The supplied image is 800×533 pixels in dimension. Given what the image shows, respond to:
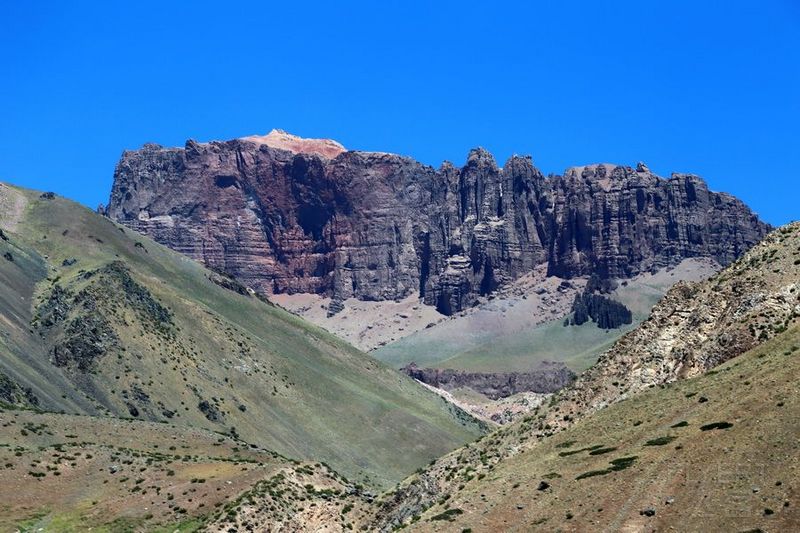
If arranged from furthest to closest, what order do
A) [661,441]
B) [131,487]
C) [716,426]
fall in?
1. [131,487]
2. [661,441]
3. [716,426]

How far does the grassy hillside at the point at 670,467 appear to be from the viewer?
72188 millimetres

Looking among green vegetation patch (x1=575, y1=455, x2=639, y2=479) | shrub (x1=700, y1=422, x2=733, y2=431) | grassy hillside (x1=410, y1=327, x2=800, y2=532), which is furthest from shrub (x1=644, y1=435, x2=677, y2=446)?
shrub (x1=700, y1=422, x2=733, y2=431)

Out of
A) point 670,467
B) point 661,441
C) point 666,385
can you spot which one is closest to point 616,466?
point 661,441

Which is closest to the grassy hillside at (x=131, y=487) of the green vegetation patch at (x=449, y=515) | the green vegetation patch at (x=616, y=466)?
the green vegetation patch at (x=449, y=515)

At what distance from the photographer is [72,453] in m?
124

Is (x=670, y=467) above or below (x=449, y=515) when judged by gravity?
above

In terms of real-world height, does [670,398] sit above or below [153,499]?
above

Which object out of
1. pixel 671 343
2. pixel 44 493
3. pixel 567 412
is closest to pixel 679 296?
pixel 671 343

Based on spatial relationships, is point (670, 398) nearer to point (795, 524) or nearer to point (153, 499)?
point (795, 524)

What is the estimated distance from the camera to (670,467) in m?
78.7

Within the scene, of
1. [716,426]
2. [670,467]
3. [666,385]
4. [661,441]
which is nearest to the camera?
[670,467]

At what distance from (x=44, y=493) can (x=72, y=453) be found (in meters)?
11.4

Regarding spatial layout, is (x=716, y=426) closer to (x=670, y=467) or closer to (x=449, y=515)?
(x=670, y=467)

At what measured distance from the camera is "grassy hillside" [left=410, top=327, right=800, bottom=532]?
72188mm
